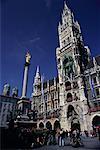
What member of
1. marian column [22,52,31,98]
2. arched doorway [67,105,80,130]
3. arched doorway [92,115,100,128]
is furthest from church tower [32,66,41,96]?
arched doorway [92,115,100,128]

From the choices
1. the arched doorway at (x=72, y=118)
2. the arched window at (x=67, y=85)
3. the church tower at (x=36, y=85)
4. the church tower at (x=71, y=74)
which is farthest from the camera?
the church tower at (x=36, y=85)

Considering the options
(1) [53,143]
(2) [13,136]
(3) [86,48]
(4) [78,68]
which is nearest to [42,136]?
(1) [53,143]

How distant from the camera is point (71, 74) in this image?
138 feet

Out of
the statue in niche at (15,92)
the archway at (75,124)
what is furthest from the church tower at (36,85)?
the archway at (75,124)

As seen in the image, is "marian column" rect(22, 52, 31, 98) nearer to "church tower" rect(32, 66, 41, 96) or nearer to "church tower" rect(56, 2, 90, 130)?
"church tower" rect(56, 2, 90, 130)

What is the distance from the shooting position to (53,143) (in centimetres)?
1725

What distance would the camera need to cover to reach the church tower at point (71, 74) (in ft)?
122

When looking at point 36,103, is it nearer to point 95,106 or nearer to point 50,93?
point 50,93

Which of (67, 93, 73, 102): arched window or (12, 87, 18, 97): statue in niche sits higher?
(12, 87, 18, 97): statue in niche

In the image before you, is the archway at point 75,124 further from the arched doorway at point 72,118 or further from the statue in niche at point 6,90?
the statue in niche at point 6,90

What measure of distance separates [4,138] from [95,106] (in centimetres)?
2504

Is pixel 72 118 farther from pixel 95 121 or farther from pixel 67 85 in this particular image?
pixel 67 85

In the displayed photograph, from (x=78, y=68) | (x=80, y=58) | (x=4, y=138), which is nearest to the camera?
(x=4, y=138)

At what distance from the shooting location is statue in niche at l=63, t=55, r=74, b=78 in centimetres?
4341
